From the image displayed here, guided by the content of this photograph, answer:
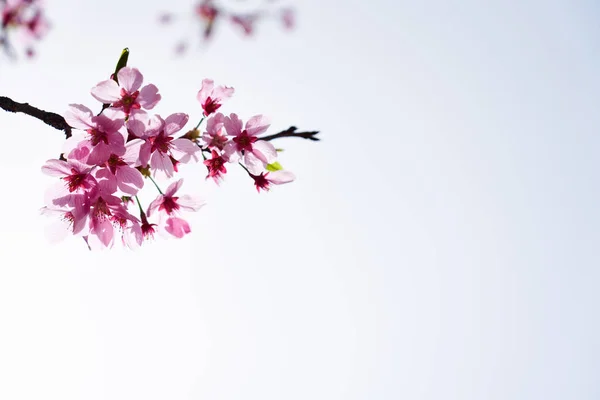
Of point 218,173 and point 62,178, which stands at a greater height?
point 218,173

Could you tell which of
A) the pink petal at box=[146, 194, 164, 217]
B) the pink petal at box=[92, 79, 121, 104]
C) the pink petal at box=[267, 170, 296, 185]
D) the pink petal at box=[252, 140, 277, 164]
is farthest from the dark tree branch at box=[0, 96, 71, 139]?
the pink petal at box=[267, 170, 296, 185]

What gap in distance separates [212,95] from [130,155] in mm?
385

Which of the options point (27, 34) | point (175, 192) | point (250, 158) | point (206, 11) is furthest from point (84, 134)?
point (27, 34)

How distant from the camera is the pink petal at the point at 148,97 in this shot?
1268 mm

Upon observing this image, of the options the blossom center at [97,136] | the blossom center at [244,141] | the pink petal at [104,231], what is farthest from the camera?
the blossom center at [244,141]

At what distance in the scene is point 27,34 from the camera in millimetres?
6547

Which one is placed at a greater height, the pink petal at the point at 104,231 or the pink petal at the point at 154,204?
the pink petal at the point at 154,204

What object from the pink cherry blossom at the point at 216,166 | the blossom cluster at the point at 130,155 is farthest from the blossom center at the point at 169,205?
the pink cherry blossom at the point at 216,166

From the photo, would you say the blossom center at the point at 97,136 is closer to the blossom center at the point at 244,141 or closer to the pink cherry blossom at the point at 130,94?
the pink cherry blossom at the point at 130,94

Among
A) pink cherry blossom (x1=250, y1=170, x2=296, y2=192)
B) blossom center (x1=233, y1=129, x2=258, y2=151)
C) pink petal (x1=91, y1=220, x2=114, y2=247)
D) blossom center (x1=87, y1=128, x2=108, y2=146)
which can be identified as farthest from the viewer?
pink cherry blossom (x1=250, y1=170, x2=296, y2=192)

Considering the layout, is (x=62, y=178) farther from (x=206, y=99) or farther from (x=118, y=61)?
(x=206, y=99)

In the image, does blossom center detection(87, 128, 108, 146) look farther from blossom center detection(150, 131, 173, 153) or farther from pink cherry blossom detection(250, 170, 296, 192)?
pink cherry blossom detection(250, 170, 296, 192)

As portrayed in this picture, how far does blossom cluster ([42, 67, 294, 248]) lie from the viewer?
1.24m

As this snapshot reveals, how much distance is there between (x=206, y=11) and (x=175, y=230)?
5958mm
